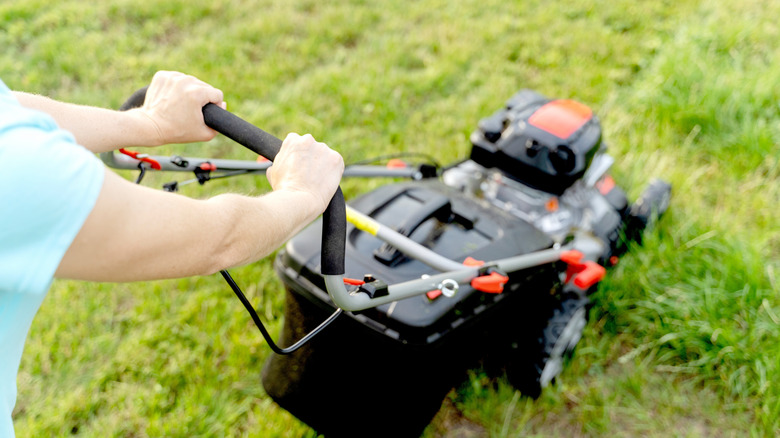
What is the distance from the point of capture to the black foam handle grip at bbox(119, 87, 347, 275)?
111cm

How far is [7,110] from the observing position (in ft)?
2.58

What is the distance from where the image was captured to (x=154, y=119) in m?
1.37

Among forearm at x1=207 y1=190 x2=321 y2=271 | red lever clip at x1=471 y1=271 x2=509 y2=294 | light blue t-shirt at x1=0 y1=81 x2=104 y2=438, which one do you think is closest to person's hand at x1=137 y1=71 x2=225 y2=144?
forearm at x1=207 y1=190 x2=321 y2=271

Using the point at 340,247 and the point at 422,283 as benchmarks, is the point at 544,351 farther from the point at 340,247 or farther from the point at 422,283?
the point at 340,247

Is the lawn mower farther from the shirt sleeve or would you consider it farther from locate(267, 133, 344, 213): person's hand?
the shirt sleeve

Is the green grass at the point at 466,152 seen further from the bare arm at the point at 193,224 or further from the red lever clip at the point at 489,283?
the bare arm at the point at 193,224

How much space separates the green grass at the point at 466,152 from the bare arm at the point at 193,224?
1126 mm

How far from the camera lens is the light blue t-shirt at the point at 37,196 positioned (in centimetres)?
74

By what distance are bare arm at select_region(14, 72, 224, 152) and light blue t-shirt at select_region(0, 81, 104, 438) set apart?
533 mm

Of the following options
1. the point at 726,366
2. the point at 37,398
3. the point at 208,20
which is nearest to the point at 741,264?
the point at 726,366

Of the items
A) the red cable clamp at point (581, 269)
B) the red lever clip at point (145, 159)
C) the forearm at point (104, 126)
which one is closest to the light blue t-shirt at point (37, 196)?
the forearm at point (104, 126)

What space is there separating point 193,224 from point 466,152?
7.90 feet

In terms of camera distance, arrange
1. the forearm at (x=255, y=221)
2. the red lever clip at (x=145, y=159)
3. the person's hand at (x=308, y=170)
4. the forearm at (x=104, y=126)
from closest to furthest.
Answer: the forearm at (x=255, y=221) < the person's hand at (x=308, y=170) < the forearm at (x=104, y=126) < the red lever clip at (x=145, y=159)

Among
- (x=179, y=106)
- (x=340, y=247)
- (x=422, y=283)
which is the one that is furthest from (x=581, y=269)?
(x=179, y=106)
